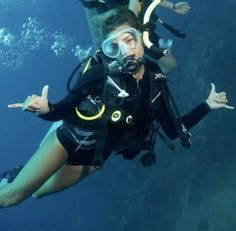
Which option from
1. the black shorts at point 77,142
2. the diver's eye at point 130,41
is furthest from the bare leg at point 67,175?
the diver's eye at point 130,41

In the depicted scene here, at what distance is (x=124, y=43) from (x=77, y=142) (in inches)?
44.6

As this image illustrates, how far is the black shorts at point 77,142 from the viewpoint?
3.94 meters

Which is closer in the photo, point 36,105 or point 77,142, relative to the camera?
point 36,105

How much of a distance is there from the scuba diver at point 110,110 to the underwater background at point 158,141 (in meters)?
2.32

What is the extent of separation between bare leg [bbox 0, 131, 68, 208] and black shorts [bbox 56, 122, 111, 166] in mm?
67

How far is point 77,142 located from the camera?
3.97m

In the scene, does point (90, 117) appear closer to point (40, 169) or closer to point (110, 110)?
point (110, 110)

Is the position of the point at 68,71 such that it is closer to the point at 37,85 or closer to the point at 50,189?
the point at 37,85

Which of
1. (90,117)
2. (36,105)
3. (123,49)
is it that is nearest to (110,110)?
(90,117)

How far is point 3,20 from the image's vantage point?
1759cm

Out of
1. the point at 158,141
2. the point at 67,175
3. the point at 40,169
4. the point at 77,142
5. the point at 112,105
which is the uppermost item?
the point at 112,105

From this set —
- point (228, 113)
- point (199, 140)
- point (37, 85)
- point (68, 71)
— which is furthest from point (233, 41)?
point (37, 85)

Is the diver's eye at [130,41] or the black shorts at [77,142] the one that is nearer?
the diver's eye at [130,41]

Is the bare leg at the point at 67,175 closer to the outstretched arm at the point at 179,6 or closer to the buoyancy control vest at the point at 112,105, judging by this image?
the buoyancy control vest at the point at 112,105
